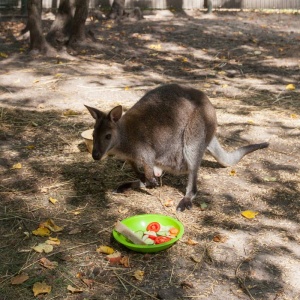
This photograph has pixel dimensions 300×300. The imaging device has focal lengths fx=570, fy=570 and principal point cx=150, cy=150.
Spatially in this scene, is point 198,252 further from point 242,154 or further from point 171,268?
point 242,154

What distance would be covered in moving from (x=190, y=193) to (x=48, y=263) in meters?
1.30

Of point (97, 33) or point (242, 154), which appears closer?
point (242, 154)

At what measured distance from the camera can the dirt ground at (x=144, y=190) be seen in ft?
10.6

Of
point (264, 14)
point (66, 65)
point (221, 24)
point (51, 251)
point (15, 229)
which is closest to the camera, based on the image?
point (51, 251)

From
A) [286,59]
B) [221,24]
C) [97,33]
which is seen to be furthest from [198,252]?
[221,24]

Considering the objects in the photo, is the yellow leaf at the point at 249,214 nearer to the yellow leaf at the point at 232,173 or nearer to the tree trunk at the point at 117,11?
the yellow leaf at the point at 232,173

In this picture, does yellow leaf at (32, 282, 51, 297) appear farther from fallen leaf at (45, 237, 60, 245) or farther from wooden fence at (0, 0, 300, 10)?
wooden fence at (0, 0, 300, 10)

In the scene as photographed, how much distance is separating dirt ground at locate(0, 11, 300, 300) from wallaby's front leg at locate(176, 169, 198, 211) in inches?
2.5

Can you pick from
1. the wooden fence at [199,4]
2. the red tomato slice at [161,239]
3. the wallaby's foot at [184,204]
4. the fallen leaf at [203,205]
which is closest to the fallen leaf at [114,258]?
the red tomato slice at [161,239]

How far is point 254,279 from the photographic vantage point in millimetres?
3244

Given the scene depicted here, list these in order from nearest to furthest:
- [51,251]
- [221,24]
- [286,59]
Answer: [51,251], [286,59], [221,24]

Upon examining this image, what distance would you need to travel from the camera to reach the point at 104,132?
4.01m

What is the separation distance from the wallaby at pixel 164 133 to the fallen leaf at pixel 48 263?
978 millimetres

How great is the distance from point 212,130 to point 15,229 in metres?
1.65
